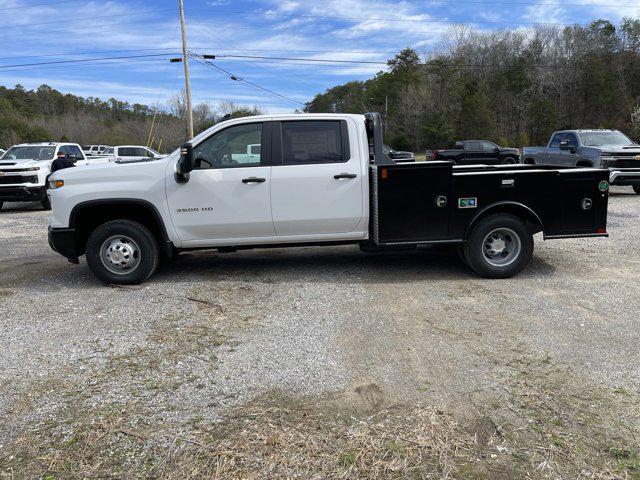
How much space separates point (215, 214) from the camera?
6.38 m

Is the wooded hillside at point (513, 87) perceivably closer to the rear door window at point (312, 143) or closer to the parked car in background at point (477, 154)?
the parked car in background at point (477, 154)

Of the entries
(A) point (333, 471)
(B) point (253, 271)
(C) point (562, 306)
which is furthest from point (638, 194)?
(A) point (333, 471)

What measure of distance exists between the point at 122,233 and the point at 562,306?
5150mm

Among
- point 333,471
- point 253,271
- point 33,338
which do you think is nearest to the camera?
point 333,471

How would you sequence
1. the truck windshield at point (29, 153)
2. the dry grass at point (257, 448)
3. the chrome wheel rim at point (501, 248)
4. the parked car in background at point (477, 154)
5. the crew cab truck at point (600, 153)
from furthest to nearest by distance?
the parked car in background at point (477, 154), the truck windshield at point (29, 153), the crew cab truck at point (600, 153), the chrome wheel rim at point (501, 248), the dry grass at point (257, 448)

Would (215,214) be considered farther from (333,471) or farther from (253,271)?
(333,471)

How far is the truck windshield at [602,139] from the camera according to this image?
52.7 ft

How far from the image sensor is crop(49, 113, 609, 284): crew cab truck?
6.34 m

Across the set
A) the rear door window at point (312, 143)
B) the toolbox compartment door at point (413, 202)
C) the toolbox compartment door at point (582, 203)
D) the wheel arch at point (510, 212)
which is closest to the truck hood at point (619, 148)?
the toolbox compartment door at point (582, 203)

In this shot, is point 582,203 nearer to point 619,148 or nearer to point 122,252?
point 122,252

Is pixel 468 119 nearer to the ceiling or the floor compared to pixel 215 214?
nearer to the ceiling

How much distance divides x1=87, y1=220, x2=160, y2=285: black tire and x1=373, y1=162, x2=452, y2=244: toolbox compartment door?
2.87 m

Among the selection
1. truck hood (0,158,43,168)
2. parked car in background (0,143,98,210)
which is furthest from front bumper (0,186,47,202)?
truck hood (0,158,43,168)

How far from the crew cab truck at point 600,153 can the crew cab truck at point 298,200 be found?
9.41 meters
